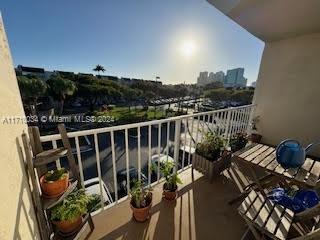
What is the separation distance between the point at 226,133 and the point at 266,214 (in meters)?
1.95

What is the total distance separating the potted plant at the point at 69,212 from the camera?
125 centimetres

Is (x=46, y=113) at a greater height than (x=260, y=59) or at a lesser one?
lesser

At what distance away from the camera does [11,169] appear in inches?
33.6

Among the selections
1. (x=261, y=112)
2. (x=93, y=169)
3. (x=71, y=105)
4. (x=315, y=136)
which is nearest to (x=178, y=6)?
(x=261, y=112)

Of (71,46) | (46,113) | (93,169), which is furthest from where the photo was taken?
(46,113)

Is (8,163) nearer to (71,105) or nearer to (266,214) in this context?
(266,214)

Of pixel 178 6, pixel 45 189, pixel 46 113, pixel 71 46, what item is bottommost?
pixel 46 113

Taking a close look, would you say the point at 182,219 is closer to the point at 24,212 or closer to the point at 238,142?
the point at 24,212

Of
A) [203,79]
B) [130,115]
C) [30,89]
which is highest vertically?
[203,79]

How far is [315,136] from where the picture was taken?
3.43 meters

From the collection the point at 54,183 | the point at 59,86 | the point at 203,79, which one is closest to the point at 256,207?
the point at 54,183

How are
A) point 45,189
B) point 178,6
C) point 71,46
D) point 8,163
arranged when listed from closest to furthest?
point 8,163, point 45,189, point 178,6, point 71,46

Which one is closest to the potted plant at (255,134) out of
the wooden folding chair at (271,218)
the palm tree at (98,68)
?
the wooden folding chair at (271,218)

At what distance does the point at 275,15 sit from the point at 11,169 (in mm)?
3808
